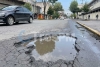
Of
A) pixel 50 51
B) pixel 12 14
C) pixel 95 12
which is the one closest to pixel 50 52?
pixel 50 51

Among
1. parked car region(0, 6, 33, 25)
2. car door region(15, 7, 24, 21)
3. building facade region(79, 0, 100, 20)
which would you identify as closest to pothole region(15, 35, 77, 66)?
parked car region(0, 6, 33, 25)

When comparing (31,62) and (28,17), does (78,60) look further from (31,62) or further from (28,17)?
(28,17)

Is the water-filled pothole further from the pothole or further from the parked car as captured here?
the parked car

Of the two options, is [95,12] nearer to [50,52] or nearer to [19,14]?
[19,14]

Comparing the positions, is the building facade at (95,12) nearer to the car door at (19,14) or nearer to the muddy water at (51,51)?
the car door at (19,14)

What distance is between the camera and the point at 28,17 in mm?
14062

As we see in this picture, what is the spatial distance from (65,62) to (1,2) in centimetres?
2660

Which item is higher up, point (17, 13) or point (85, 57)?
point (17, 13)

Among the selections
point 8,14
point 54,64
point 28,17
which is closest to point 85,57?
point 54,64

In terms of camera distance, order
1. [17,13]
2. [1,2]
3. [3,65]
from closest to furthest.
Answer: [3,65] → [17,13] → [1,2]

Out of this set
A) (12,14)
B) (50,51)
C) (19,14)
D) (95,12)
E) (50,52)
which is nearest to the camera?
(50,52)

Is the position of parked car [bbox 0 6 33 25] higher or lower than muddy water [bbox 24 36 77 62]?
higher

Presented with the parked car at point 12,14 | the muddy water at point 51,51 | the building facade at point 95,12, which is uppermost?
the building facade at point 95,12

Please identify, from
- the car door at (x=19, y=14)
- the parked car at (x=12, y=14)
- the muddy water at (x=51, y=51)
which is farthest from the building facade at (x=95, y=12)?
the muddy water at (x=51, y=51)
